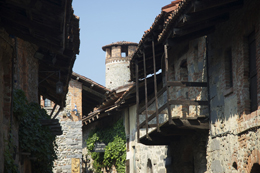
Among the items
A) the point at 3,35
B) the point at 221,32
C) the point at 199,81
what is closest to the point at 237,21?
the point at 221,32

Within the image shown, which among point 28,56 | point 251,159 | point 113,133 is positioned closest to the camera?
point 251,159

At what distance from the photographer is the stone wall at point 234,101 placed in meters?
9.87

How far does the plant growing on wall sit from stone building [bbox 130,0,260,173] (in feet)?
9.67

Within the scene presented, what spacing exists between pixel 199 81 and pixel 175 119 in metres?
1.81

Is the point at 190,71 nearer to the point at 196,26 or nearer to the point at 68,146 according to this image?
the point at 196,26

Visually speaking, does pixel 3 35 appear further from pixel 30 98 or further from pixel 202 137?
pixel 202 137

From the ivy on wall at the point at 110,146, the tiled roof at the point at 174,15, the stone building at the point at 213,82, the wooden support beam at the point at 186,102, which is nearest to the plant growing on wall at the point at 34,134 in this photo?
the stone building at the point at 213,82

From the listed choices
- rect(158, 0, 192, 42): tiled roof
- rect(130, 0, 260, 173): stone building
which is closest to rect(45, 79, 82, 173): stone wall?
rect(130, 0, 260, 173): stone building

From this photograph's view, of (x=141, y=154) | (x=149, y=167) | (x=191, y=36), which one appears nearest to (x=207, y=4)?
(x=191, y=36)

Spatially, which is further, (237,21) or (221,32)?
(221,32)

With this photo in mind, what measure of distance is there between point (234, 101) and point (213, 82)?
1.37m

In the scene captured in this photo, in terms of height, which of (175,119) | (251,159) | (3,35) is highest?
(3,35)

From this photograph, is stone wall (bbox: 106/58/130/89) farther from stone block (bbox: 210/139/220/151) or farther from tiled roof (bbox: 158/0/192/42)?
stone block (bbox: 210/139/220/151)

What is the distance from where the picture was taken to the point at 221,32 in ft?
38.8
